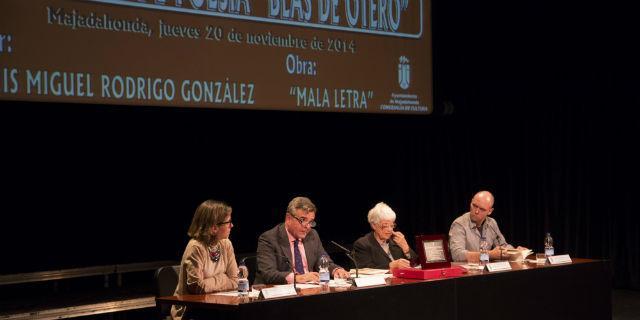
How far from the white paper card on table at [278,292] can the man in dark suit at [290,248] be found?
51 cm

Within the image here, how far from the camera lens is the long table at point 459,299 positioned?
3.52 m

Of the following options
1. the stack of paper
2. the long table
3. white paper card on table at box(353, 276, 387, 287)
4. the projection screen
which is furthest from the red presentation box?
the projection screen

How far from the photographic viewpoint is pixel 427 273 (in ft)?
13.8

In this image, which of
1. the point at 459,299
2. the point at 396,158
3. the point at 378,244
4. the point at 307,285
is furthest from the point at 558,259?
the point at 396,158

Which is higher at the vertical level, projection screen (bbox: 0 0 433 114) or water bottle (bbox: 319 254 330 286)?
projection screen (bbox: 0 0 433 114)

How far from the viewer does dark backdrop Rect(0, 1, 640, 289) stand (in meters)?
6.25

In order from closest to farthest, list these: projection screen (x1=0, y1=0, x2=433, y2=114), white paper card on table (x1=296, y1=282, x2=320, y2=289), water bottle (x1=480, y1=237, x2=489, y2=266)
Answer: white paper card on table (x1=296, y1=282, x2=320, y2=289), water bottle (x1=480, y1=237, x2=489, y2=266), projection screen (x1=0, y1=0, x2=433, y2=114)

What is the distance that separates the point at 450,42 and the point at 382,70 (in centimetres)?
175

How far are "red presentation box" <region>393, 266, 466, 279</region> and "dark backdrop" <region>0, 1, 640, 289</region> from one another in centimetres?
294

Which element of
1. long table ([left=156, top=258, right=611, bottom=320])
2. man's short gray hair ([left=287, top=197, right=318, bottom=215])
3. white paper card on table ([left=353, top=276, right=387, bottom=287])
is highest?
man's short gray hair ([left=287, top=197, right=318, bottom=215])

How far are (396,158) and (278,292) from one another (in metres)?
5.05

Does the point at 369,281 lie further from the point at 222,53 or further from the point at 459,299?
the point at 222,53

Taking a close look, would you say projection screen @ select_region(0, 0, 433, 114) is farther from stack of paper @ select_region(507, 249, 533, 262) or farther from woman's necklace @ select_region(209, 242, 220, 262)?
stack of paper @ select_region(507, 249, 533, 262)

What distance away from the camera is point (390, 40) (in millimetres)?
6172
